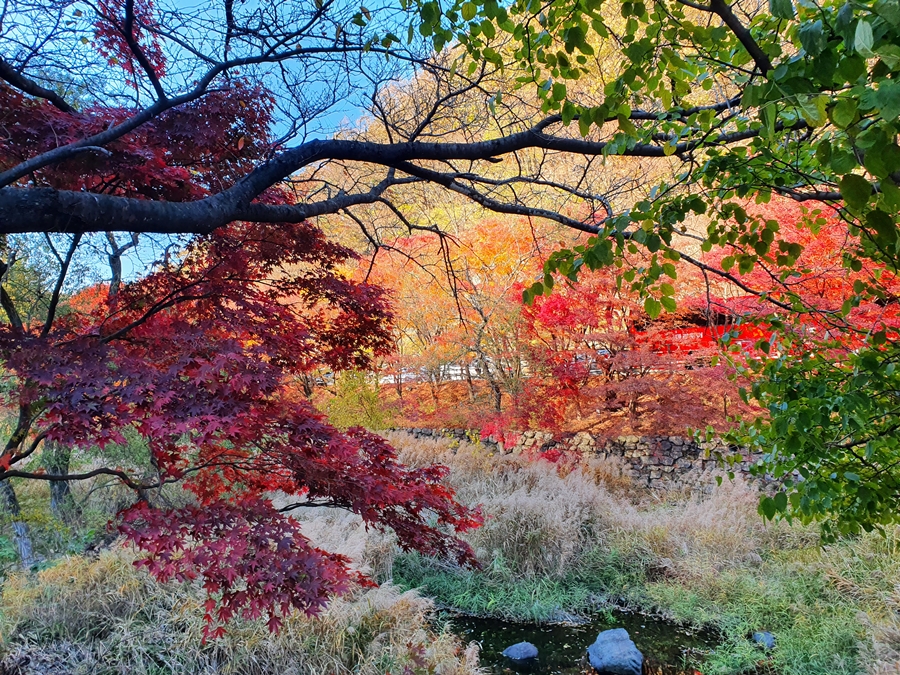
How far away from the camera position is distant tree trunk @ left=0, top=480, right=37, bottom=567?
5434mm

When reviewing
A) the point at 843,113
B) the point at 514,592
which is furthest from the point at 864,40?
the point at 514,592

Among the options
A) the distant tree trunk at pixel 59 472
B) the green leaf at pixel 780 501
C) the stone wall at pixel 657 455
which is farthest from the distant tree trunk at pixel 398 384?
the green leaf at pixel 780 501

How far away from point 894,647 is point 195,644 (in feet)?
15.9

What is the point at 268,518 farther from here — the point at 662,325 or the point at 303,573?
the point at 662,325

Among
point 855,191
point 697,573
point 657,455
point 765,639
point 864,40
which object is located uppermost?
point 864,40

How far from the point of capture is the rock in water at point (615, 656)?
4.04 meters

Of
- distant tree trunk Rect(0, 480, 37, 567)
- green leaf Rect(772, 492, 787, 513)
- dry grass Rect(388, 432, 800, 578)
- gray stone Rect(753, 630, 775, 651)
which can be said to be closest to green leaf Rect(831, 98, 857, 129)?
green leaf Rect(772, 492, 787, 513)

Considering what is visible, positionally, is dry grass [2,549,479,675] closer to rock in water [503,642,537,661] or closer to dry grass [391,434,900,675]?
rock in water [503,642,537,661]

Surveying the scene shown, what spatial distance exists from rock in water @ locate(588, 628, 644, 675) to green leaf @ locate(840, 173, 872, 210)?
14.3 feet

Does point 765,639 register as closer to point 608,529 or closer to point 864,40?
point 608,529

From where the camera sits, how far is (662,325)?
25.7ft

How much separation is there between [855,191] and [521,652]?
15.1 feet

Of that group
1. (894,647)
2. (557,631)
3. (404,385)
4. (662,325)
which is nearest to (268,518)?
(557,631)

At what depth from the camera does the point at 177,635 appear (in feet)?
12.0
